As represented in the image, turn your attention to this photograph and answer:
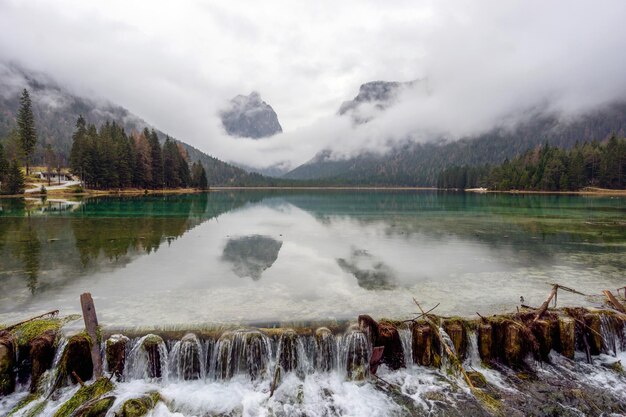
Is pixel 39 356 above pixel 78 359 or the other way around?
above

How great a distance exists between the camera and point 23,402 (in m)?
10.8

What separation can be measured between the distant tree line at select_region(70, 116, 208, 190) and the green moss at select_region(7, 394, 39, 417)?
108170 mm

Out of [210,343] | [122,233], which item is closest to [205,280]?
[210,343]

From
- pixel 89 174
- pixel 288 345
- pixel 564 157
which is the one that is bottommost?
pixel 288 345

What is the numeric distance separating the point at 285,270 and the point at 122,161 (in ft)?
353

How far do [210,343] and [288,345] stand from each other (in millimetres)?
2891

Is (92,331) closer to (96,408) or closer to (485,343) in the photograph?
(96,408)

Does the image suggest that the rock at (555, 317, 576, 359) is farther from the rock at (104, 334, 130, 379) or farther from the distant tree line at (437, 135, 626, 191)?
the distant tree line at (437, 135, 626, 191)

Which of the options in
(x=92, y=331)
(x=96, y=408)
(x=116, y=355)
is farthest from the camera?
(x=116, y=355)

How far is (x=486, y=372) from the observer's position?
1277 centimetres

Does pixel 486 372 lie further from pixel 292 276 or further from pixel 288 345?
pixel 292 276

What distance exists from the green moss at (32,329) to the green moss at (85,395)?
9.82 ft

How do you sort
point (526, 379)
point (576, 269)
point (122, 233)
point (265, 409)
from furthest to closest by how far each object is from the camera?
point (122, 233), point (576, 269), point (526, 379), point (265, 409)

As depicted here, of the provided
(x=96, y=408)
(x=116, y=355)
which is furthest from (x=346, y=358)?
(x=116, y=355)
